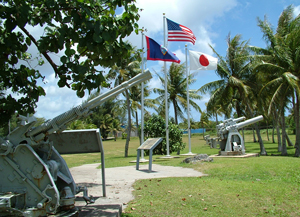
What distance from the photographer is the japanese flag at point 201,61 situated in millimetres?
18672

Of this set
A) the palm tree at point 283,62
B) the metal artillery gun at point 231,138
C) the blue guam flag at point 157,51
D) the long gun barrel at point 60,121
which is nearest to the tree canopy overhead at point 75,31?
the long gun barrel at point 60,121

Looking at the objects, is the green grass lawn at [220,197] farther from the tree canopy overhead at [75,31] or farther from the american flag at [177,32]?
the american flag at [177,32]

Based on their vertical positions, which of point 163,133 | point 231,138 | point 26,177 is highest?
point 163,133

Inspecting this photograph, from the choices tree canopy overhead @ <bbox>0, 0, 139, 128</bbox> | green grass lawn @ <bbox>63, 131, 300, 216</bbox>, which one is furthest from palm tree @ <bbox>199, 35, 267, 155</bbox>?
tree canopy overhead @ <bbox>0, 0, 139, 128</bbox>

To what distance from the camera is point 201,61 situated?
61.9 feet

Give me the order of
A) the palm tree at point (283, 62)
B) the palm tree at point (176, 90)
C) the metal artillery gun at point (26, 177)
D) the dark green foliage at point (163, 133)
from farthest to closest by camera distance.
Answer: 1. the palm tree at point (176, 90)
2. the dark green foliage at point (163, 133)
3. the palm tree at point (283, 62)
4. the metal artillery gun at point (26, 177)

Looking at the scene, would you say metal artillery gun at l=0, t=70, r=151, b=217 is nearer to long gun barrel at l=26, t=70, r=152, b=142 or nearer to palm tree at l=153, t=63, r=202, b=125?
long gun barrel at l=26, t=70, r=152, b=142

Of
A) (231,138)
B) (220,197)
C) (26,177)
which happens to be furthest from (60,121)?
(231,138)

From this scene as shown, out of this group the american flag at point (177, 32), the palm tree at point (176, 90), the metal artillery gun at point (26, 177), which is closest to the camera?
the metal artillery gun at point (26, 177)

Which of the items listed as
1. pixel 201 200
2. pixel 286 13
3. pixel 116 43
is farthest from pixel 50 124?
pixel 286 13

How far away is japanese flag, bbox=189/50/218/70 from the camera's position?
18672 mm

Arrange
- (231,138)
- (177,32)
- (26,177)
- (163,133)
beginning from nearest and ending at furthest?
(26,177), (177,32), (231,138), (163,133)

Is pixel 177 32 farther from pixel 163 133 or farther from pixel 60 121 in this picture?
pixel 60 121

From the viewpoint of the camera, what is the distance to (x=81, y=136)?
5.68 metres
